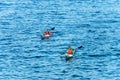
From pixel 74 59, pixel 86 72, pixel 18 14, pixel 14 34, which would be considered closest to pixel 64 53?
pixel 74 59

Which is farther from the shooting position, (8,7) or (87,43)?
(8,7)

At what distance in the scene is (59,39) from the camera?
10688 centimetres

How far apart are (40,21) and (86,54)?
27490 mm

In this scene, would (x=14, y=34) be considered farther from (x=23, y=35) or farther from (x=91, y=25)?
(x=91, y=25)

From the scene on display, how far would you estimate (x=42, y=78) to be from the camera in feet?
279

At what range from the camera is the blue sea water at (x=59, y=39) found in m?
88.3

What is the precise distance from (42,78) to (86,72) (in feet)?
24.3

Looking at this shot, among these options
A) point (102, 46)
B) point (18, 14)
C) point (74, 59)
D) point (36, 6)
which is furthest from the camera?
point (36, 6)

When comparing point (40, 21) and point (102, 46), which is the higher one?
point (40, 21)

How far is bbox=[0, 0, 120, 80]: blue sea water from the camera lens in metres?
88.3

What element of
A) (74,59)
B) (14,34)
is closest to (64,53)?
(74,59)

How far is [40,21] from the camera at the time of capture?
122312 mm

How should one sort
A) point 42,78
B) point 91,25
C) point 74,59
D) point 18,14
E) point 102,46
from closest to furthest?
point 42,78, point 74,59, point 102,46, point 91,25, point 18,14

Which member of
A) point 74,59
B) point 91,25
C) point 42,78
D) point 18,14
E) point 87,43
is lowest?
point 42,78
